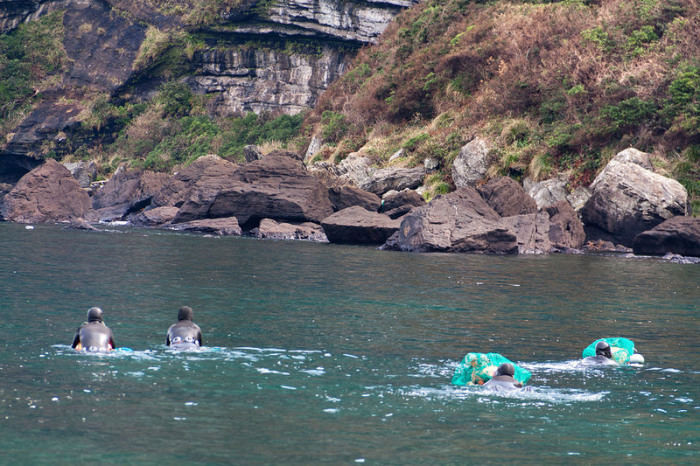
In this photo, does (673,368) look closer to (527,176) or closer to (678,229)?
(678,229)

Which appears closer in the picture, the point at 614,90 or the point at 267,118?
the point at 614,90

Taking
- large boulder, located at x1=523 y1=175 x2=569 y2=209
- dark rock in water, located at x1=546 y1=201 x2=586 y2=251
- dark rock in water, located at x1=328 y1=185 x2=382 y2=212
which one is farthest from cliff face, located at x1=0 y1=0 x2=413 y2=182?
dark rock in water, located at x1=546 y1=201 x2=586 y2=251

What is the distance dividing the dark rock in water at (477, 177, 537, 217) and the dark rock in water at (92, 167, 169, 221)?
60.3 feet

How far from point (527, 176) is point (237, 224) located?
11229 mm

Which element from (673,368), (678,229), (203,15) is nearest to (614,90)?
(678,229)

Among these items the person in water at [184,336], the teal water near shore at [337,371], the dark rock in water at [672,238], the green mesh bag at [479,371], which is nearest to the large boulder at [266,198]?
the dark rock in water at [672,238]

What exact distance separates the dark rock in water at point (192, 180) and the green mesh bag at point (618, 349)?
2560 cm

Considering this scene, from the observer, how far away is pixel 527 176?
2983 centimetres

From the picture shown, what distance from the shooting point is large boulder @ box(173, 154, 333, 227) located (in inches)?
1192

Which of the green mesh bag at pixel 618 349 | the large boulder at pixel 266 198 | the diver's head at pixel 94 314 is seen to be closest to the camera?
the diver's head at pixel 94 314

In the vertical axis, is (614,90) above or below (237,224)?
above

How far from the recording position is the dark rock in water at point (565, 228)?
24.8 metres

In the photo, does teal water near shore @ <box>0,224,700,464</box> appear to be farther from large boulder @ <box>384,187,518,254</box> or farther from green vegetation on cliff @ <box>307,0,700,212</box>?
green vegetation on cliff @ <box>307,0,700,212</box>

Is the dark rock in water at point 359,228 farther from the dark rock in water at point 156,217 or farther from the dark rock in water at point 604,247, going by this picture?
the dark rock in water at point 156,217
